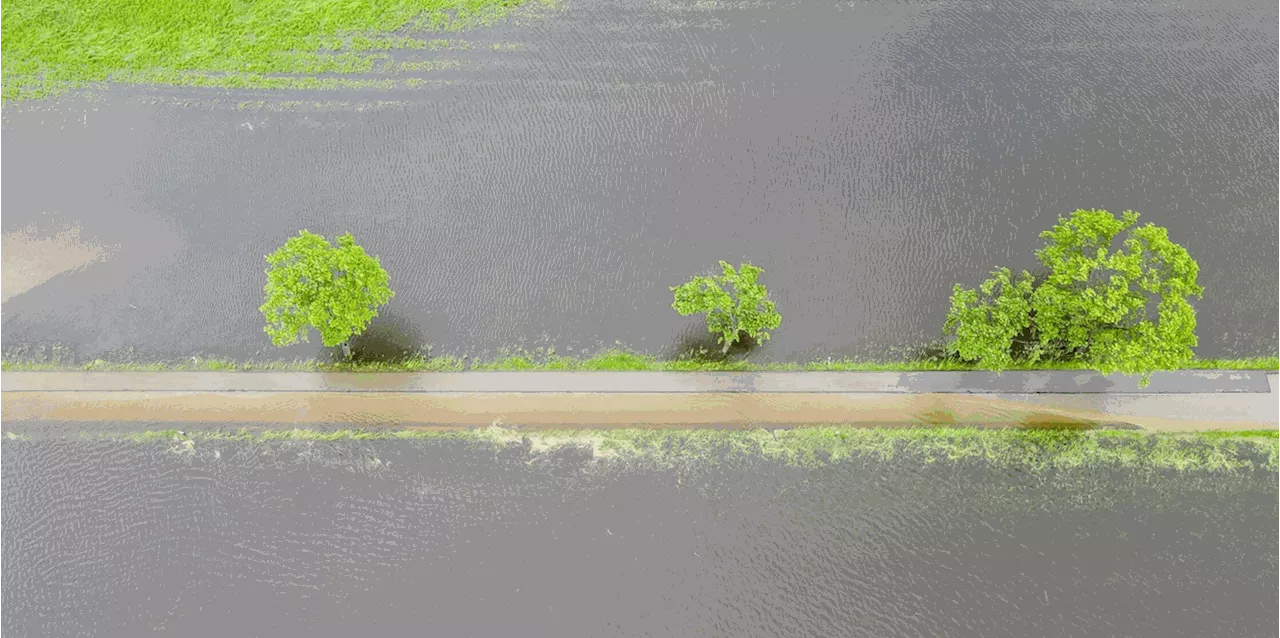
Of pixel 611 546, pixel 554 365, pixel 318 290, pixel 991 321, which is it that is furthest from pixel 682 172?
pixel 611 546

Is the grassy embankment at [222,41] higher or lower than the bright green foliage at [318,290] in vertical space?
higher

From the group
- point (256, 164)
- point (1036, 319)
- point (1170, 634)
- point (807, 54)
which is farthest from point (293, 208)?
point (1170, 634)

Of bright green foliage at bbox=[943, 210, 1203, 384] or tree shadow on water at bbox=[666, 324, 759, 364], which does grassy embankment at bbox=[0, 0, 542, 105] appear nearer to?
tree shadow on water at bbox=[666, 324, 759, 364]

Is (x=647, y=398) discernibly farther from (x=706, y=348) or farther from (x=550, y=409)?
(x=550, y=409)

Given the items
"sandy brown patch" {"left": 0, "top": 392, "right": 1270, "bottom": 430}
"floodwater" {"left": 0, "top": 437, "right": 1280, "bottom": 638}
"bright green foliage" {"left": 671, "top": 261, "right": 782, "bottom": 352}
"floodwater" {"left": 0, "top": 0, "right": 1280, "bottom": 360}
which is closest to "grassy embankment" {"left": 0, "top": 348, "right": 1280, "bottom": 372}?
"floodwater" {"left": 0, "top": 0, "right": 1280, "bottom": 360}

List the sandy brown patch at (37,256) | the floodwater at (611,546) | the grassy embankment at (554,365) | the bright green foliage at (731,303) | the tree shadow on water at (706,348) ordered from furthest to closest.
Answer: the sandy brown patch at (37,256)
the tree shadow on water at (706,348)
the grassy embankment at (554,365)
the bright green foliage at (731,303)
the floodwater at (611,546)

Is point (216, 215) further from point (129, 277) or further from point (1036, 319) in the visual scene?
point (1036, 319)

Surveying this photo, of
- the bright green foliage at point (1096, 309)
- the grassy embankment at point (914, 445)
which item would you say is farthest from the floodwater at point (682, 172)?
the grassy embankment at point (914, 445)

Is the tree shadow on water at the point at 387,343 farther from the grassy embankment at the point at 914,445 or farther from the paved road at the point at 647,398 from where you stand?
the grassy embankment at the point at 914,445
